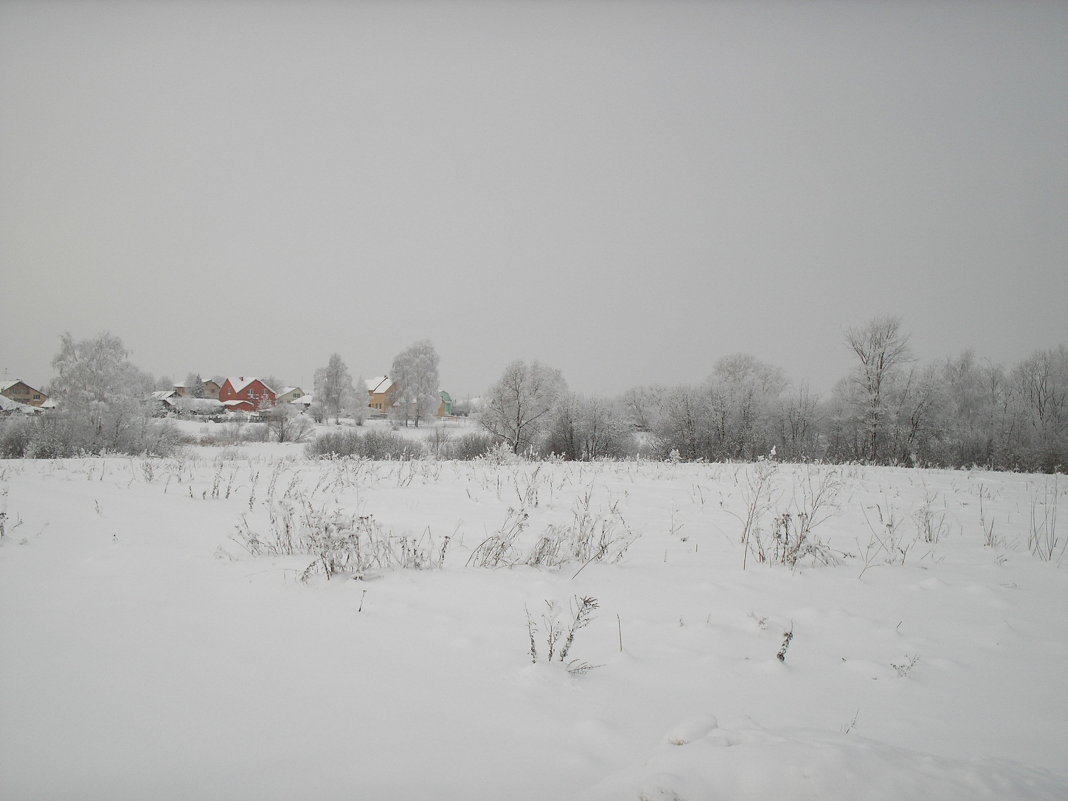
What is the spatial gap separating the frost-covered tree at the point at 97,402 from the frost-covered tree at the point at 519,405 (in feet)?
73.2

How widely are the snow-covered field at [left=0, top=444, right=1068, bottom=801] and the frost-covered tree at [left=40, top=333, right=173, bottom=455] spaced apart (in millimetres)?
29456

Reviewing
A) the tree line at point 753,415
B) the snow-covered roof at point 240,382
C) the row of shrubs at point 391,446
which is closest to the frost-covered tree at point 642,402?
the tree line at point 753,415

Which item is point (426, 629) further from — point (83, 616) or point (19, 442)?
point (19, 442)

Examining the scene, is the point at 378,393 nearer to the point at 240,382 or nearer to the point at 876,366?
the point at 240,382

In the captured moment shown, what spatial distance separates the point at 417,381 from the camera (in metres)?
60.5

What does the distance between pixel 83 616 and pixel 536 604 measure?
2.53m

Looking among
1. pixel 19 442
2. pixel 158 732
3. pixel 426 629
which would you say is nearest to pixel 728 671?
pixel 426 629

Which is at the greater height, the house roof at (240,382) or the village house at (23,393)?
the house roof at (240,382)

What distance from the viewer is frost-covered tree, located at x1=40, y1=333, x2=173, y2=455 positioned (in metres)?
26.5

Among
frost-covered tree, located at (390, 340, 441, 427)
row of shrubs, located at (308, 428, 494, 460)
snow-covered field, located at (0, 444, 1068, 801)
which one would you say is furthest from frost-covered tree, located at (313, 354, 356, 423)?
snow-covered field, located at (0, 444, 1068, 801)

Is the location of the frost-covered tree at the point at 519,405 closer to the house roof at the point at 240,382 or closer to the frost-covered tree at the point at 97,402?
the frost-covered tree at the point at 97,402

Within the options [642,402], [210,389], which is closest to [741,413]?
[642,402]

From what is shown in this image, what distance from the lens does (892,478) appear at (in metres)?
10.9

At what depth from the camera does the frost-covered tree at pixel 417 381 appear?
197 ft
